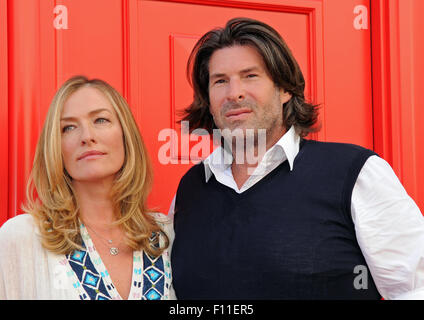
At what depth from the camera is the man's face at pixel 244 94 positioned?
5.90 feet

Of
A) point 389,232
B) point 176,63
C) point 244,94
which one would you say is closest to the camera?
point 389,232

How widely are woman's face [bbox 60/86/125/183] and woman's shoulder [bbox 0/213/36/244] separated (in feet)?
0.58

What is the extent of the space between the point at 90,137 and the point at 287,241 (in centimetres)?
59

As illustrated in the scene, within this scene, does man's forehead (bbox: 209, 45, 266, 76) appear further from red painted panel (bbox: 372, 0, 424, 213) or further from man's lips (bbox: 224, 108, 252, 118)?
red painted panel (bbox: 372, 0, 424, 213)

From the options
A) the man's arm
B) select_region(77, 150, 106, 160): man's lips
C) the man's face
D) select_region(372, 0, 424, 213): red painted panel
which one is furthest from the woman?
select_region(372, 0, 424, 213): red painted panel

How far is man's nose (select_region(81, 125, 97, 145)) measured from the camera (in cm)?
170

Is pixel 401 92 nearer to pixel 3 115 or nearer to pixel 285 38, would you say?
pixel 285 38

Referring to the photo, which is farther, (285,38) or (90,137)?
(285,38)

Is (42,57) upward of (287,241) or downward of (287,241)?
upward

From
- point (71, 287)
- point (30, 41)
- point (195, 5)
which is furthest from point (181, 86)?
point (71, 287)

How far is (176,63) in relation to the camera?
203 centimetres

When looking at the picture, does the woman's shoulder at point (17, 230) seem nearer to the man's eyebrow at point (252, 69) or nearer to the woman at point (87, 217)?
the woman at point (87, 217)

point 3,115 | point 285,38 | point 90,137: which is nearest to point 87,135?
point 90,137

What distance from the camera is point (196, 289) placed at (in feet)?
5.53
